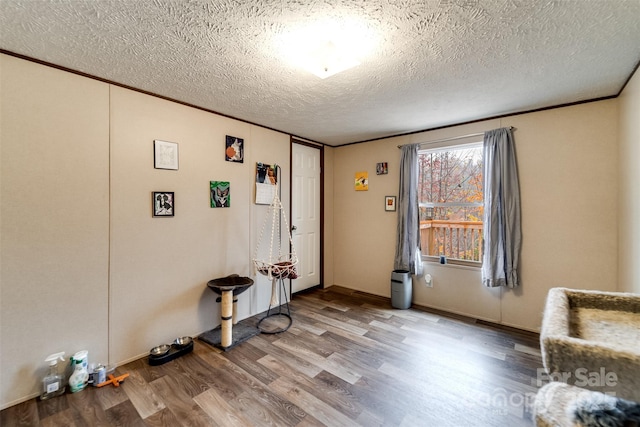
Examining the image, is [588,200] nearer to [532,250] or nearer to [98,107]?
[532,250]

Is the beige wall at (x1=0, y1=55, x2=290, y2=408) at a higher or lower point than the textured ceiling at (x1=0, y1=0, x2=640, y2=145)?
lower

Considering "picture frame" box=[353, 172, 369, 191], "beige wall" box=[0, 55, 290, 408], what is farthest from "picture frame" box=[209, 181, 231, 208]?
"picture frame" box=[353, 172, 369, 191]

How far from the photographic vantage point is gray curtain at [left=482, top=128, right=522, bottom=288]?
112 inches

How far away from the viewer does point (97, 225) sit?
2082 mm

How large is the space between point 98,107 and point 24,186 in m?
0.76

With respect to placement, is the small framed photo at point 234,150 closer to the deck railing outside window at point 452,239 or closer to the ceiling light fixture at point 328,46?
the ceiling light fixture at point 328,46

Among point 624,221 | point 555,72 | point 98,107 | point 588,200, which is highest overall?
point 555,72

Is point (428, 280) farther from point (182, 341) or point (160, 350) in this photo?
point (160, 350)

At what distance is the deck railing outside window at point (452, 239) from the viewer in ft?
10.8

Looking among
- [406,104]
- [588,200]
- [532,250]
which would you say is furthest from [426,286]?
[406,104]

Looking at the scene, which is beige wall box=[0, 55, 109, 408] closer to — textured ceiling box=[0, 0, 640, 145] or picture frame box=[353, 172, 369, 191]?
textured ceiling box=[0, 0, 640, 145]

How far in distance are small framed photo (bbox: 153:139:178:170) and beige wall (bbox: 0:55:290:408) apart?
0.05 m

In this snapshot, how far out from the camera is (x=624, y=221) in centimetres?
221

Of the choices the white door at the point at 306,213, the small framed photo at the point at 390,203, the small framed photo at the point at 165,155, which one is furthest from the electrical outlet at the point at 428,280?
the small framed photo at the point at 165,155
